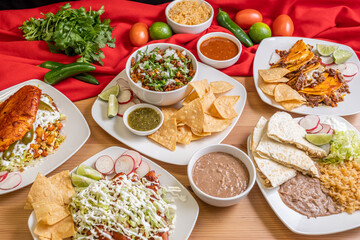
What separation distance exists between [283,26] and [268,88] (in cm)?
124

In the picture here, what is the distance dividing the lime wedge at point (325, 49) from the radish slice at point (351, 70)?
0.91ft

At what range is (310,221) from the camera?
9.42 ft

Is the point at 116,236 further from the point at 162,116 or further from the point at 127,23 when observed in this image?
the point at 127,23

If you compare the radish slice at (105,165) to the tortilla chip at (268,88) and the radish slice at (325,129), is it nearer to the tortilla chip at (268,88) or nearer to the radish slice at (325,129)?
the tortilla chip at (268,88)

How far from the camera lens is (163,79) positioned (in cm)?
364

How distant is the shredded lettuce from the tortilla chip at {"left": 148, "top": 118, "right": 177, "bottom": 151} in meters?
1.47

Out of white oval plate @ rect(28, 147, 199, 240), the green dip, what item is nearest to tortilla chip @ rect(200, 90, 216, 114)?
the green dip

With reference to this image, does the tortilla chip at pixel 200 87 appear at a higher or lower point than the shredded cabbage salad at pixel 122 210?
higher

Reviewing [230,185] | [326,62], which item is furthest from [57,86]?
[326,62]

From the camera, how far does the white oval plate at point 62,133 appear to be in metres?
3.21

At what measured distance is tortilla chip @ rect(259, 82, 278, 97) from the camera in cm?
375

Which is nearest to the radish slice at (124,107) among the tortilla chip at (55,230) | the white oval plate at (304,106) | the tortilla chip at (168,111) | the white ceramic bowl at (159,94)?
the white ceramic bowl at (159,94)

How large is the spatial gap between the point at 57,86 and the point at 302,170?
283cm

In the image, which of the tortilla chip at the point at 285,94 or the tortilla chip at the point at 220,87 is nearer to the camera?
the tortilla chip at the point at 285,94
